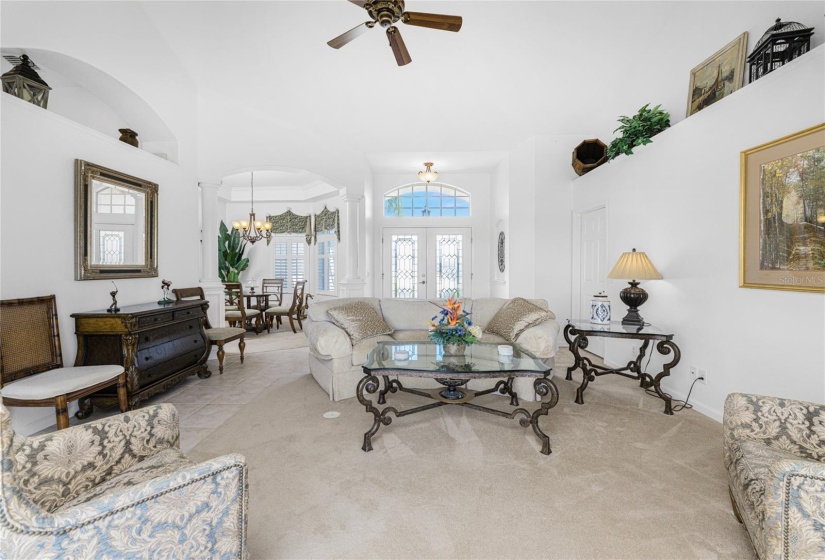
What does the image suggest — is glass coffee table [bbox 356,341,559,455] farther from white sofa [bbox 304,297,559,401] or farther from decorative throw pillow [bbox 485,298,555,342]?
decorative throw pillow [bbox 485,298,555,342]

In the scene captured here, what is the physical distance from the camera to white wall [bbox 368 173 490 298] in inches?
299

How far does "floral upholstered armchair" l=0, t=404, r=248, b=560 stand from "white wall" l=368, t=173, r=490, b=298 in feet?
20.3

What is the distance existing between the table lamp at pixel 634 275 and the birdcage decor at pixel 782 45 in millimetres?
1570

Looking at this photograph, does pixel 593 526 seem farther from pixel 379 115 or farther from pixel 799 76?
pixel 379 115

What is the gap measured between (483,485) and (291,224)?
302 inches

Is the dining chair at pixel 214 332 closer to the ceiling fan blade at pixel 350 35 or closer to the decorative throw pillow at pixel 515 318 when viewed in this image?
the decorative throw pillow at pixel 515 318

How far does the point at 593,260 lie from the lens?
16.4ft

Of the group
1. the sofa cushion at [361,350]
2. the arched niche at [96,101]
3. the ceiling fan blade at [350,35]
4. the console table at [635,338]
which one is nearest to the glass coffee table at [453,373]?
the sofa cushion at [361,350]

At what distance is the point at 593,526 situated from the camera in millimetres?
1682

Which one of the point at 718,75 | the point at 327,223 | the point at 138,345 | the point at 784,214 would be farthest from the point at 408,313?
the point at 327,223

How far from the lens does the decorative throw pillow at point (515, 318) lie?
3455mm

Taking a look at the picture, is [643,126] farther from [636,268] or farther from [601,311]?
[601,311]

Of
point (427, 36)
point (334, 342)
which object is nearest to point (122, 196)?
point (334, 342)

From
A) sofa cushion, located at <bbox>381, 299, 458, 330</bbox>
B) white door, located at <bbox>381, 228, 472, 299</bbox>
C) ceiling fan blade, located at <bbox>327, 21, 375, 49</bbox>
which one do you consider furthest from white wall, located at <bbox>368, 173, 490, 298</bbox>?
ceiling fan blade, located at <bbox>327, 21, 375, 49</bbox>
